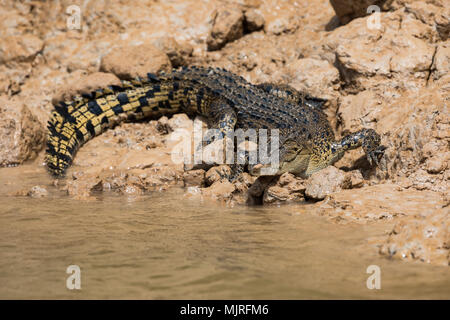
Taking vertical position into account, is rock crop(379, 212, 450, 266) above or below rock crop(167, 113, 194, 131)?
below

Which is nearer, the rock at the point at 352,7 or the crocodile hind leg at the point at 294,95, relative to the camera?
the crocodile hind leg at the point at 294,95

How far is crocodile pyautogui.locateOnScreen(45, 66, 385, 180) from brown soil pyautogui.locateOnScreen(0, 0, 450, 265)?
0.64 feet

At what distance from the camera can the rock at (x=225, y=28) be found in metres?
7.12

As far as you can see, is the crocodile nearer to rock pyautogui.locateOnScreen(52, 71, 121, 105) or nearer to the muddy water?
rock pyautogui.locateOnScreen(52, 71, 121, 105)

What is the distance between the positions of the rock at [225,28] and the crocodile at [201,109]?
961 millimetres

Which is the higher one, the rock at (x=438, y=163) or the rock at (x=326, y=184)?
the rock at (x=438, y=163)

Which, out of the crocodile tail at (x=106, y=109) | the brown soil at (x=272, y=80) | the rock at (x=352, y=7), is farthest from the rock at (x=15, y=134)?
the rock at (x=352, y=7)

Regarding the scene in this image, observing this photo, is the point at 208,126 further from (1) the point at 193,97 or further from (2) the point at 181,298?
(2) the point at 181,298

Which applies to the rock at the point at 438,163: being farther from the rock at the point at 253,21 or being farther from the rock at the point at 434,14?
the rock at the point at 253,21

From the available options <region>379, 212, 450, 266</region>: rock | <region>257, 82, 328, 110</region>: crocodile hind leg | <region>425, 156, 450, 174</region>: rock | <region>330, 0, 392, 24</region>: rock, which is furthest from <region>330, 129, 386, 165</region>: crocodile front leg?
<region>330, 0, 392, 24</region>: rock

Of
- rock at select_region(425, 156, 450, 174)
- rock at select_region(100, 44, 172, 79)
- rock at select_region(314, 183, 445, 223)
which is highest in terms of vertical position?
rock at select_region(100, 44, 172, 79)

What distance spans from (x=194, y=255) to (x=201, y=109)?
3.59m

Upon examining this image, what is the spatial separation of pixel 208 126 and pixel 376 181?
7.97 feet

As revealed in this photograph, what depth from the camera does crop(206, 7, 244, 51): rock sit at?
281 inches
